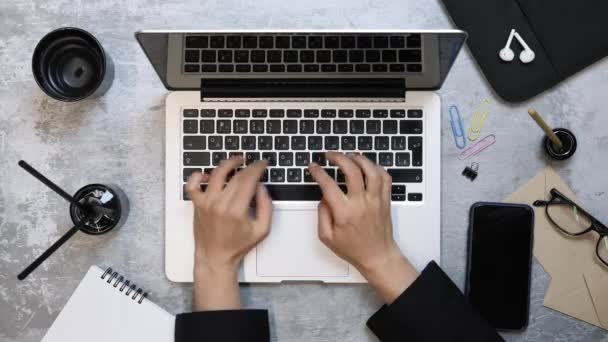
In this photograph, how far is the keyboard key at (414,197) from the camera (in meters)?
0.83

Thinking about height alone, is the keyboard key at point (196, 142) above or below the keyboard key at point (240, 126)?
below

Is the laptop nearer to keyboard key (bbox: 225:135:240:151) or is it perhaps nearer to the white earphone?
keyboard key (bbox: 225:135:240:151)

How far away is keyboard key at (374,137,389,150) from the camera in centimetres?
83

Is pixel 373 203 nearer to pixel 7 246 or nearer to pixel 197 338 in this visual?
pixel 197 338

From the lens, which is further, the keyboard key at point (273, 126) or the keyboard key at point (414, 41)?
the keyboard key at point (273, 126)

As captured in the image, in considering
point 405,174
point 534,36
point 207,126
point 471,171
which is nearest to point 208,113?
point 207,126

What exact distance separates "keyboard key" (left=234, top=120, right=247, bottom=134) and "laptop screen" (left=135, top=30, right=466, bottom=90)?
74 mm

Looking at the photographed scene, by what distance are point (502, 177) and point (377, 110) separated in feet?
0.78

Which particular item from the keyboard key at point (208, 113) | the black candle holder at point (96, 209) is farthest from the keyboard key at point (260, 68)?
the black candle holder at point (96, 209)

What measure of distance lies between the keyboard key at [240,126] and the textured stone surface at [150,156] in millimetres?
137

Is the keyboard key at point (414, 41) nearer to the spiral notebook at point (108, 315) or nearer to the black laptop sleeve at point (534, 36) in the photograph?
the black laptop sleeve at point (534, 36)

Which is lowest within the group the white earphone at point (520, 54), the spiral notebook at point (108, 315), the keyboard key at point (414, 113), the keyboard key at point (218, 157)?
the spiral notebook at point (108, 315)

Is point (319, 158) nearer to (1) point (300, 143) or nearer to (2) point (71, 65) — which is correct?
(1) point (300, 143)

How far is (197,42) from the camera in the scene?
0.77 m
